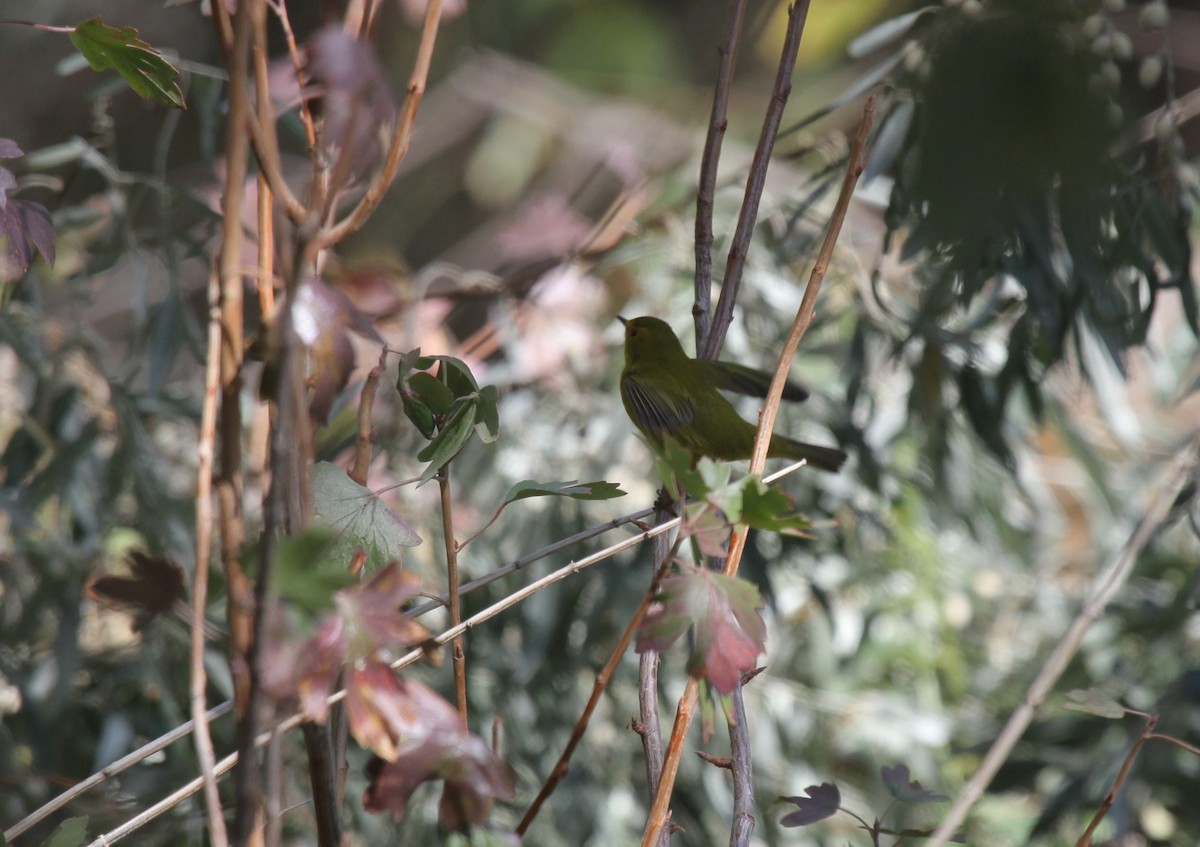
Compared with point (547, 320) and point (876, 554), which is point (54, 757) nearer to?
point (547, 320)

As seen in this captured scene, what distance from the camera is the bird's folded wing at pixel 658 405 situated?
2242 mm

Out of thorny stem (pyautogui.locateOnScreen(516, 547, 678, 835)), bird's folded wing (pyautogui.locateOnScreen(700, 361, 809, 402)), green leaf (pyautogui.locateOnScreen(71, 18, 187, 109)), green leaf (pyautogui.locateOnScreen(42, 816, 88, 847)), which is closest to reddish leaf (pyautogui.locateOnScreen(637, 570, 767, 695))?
thorny stem (pyautogui.locateOnScreen(516, 547, 678, 835))

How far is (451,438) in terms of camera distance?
0.85 m

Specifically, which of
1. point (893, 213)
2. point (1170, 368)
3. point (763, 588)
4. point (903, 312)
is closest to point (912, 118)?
point (893, 213)

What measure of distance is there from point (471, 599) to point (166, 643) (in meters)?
0.71

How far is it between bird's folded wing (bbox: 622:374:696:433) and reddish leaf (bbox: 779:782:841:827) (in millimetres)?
1293

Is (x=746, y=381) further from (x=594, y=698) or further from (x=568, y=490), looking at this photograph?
(x=594, y=698)

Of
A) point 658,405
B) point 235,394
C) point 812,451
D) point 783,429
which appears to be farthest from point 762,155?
point 783,429

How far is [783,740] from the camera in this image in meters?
2.97

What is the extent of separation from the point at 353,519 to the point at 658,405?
1.49 metres

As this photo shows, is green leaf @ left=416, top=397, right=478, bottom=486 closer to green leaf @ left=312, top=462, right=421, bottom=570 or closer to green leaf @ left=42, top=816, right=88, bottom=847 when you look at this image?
green leaf @ left=312, top=462, right=421, bottom=570

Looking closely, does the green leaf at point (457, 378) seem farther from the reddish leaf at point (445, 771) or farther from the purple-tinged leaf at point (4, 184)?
the purple-tinged leaf at point (4, 184)

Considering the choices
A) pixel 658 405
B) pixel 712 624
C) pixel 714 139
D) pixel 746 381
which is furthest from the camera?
pixel 658 405

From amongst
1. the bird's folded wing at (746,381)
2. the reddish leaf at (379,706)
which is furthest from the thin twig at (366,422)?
the bird's folded wing at (746,381)
